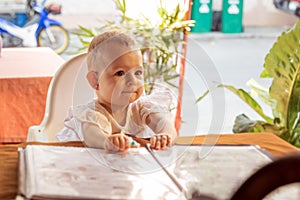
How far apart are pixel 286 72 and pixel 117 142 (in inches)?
61.4

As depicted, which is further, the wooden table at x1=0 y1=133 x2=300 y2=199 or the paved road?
the paved road

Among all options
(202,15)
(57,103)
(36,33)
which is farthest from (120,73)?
(202,15)

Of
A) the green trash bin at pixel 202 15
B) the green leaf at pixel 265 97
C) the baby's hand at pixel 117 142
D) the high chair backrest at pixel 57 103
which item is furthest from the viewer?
the green trash bin at pixel 202 15

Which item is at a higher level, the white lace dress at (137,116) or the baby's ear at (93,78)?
the baby's ear at (93,78)

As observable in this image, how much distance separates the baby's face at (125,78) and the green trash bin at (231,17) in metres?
6.65

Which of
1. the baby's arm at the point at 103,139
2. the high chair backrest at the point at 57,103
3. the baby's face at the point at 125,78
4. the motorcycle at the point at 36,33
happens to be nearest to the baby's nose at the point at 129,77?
the baby's face at the point at 125,78

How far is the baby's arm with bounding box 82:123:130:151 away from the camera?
129 centimetres

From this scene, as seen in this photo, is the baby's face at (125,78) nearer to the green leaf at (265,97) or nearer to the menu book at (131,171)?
the menu book at (131,171)

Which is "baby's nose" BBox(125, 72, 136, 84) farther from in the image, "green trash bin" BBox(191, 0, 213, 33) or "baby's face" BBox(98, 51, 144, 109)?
"green trash bin" BBox(191, 0, 213, 33)

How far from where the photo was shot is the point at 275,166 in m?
0.83

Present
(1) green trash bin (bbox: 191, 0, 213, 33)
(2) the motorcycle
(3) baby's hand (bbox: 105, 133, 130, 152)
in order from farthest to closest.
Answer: (1) green trash bin (bbox: 191, 0, 213, 33)
(2) the motorcycle
(3) baby's hand (bbox: 105, 133, 130, 152)

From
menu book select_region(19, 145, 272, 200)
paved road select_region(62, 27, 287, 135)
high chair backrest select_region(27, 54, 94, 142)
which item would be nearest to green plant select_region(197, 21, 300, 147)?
paved road select_region(62, 27, 287, 135)

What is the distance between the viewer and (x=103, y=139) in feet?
4.31

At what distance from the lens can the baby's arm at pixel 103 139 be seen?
1290 millimetres
